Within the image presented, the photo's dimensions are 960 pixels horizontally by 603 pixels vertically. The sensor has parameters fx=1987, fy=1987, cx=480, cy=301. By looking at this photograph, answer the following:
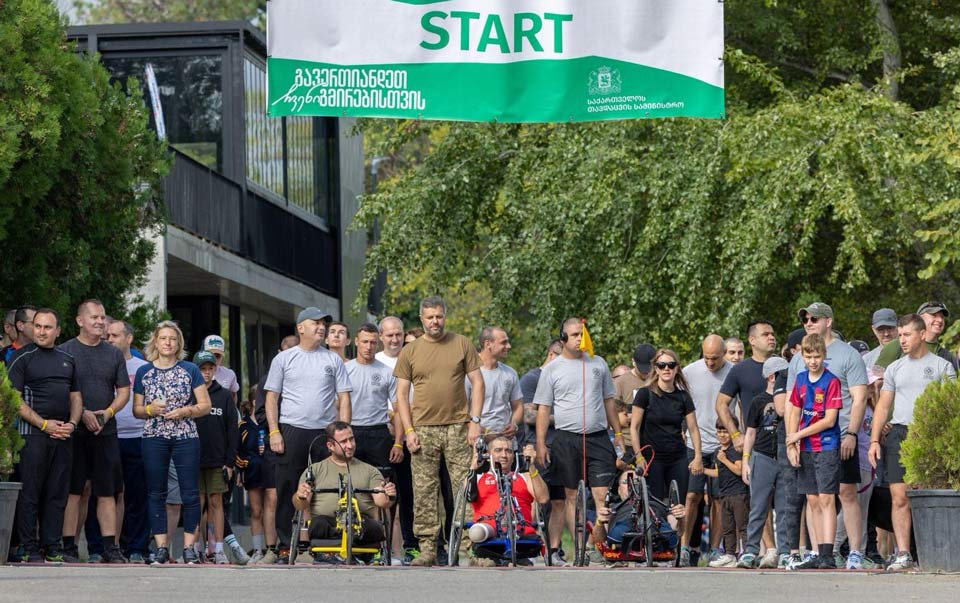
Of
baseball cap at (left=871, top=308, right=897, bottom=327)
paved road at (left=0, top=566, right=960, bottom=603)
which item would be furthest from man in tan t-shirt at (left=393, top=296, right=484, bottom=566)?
baseball cap at (left=871, top=308, right=897, bottom=327)

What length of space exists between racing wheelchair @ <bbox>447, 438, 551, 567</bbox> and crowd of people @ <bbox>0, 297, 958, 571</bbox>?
5 cm

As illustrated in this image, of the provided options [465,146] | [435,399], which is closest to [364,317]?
[465,146]

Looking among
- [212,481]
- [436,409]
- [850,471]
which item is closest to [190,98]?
[212,481]

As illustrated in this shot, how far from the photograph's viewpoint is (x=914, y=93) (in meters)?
27.2

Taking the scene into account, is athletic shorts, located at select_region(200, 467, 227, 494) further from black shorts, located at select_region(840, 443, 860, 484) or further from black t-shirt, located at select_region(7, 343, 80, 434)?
black shorts, located at select_region(840, 443, 860, 484)

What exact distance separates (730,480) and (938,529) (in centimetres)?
368

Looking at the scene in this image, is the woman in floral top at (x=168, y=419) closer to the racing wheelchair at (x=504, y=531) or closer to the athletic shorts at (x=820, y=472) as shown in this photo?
the racing wheelchair at (x=504, y=531)

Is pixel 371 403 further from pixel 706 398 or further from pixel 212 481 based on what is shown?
pixel 706 398

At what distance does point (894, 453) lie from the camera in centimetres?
1388

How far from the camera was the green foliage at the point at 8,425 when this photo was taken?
42.0 feet

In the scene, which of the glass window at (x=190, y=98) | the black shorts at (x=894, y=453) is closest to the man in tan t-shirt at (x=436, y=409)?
the black shorts at (x=894, y=453)

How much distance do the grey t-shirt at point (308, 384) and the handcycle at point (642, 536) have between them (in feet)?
7.79

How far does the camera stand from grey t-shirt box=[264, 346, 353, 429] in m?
15.2

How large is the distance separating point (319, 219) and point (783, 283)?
28.8 ft
